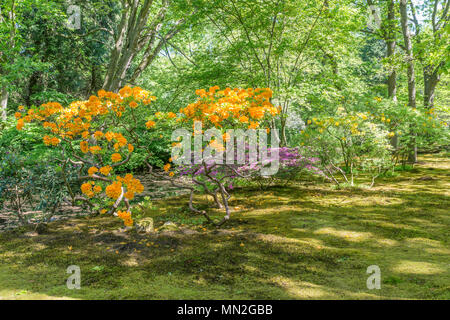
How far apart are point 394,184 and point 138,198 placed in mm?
6484

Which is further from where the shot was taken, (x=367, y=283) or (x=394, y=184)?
(x=394, y=184)

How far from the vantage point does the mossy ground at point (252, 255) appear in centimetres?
258

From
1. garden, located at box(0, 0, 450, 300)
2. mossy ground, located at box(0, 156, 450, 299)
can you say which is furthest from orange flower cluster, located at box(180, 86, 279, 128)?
mossy ground, located at box(0, 156, 450, 299)

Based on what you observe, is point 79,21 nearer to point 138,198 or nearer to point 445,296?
point 138,198

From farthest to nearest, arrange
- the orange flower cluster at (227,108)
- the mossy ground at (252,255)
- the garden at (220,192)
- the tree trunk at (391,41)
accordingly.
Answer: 1. the tree trunk at (391,41)
2. the orange flower cluster at (227,108)
3. the garden at (220,192)
4. the mossy ground at (252,255)

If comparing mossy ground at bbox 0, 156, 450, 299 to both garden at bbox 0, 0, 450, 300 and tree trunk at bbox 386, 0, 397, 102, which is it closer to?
garden at bbox 0, 0, 450, 300

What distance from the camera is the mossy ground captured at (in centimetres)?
258

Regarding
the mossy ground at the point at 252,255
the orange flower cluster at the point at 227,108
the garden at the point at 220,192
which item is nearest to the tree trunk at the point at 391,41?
the garden at the point at 220,192

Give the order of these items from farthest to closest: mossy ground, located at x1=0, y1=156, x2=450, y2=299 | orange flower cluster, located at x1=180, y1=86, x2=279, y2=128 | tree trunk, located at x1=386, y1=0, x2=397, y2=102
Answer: tree trunk, located at x1=386, y1=0, x2=397, y2=102 < orange flower cluster, located at x1=180, y1=86, x2=279, y2=128 < mossy ground, located at x1=0, y1=156, x2=450, y2=299

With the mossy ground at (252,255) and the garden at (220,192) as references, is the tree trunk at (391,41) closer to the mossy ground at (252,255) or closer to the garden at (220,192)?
the garden at (220,192)

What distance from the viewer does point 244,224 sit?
15.8ft

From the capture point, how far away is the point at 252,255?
11.3 ft

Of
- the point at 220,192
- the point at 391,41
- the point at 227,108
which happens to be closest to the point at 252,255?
the point at 227,108

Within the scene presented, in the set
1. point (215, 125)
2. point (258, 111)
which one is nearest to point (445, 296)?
point (258, 111)
